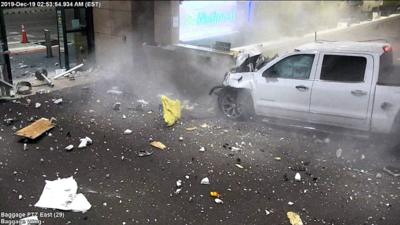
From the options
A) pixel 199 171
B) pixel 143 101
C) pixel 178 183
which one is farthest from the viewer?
pixel 143 101

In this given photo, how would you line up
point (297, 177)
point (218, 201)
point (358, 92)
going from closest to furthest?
point (218, 201) → point (297, 177) → point (358, 92)

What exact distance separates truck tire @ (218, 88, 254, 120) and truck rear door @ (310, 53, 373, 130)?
51.1 inches

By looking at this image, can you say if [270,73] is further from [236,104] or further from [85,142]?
[85,142]

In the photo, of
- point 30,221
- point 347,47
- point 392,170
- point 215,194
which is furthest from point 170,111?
point 392,170

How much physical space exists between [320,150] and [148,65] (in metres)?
5.75

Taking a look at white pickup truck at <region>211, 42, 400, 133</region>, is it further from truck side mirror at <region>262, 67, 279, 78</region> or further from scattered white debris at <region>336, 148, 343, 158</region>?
scattered white debris at <region>336, 148, 343, 158</region>

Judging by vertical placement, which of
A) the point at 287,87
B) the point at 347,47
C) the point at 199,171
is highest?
the point at 347,47

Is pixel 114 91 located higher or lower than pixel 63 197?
higher

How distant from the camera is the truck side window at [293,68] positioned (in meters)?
7.06

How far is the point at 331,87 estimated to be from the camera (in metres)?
6.79

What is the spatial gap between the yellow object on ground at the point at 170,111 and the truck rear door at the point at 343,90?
2.55 metres

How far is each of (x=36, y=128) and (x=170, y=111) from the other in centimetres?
239

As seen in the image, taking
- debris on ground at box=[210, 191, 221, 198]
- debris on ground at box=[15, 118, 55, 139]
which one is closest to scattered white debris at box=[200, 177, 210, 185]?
debris on ground at box=[210, 191, 221, 198]

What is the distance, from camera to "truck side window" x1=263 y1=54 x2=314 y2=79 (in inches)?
278
